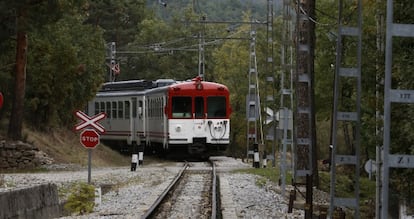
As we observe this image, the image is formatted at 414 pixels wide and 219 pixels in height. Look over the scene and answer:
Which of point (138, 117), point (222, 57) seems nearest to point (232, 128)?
point (222, 57)

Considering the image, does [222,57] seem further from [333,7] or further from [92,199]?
[92,199]

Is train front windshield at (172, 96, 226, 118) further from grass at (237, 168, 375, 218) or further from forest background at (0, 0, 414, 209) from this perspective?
grass at (237, 168, 375, 218)

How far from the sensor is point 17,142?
28.1 meters

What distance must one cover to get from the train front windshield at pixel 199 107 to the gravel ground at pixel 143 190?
324cm

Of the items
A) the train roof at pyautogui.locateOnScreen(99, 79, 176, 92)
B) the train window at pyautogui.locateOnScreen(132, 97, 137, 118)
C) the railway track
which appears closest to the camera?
the railway track

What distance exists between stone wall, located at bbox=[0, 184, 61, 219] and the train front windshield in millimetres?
15510

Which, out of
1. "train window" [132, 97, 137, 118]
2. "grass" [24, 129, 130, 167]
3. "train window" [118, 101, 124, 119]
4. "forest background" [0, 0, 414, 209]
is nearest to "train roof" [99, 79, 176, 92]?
"train window" [132, 97, 137, 118]

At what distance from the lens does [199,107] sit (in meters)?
30.8

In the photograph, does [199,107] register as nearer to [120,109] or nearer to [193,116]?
[193,116]

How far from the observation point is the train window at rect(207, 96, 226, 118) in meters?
31.0

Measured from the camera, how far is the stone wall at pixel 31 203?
11883 mm

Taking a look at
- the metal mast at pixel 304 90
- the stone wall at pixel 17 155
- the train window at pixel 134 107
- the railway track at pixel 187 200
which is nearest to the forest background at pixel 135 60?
the stone wall at pixel 17 155

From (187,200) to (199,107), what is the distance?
14294 mm

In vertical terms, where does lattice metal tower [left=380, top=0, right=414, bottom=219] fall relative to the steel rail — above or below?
above
